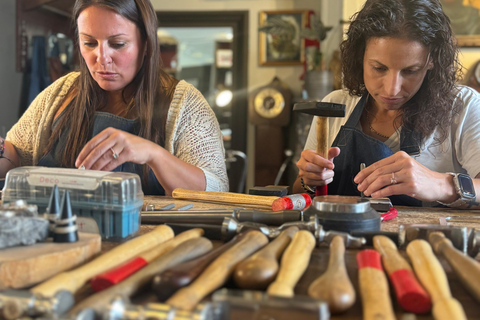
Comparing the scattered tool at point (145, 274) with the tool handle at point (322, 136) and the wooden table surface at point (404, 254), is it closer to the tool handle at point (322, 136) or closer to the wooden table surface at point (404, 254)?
the wooden table surface at point (404, 254)

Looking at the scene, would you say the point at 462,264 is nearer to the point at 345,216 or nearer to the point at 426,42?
the point at 345,216

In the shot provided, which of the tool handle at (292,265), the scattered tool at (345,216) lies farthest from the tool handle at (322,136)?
the tool handle at (292,265)

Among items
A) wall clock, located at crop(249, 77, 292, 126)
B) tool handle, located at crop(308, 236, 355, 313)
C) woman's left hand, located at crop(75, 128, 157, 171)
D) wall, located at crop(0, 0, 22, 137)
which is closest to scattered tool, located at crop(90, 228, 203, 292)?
tool handle, located at crop(308, 236, 355, 313)

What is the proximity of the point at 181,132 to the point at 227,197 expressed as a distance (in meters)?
0.64

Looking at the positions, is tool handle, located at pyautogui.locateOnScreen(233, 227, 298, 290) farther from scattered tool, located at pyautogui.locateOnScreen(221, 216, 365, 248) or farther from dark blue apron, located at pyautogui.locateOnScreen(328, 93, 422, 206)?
dark blue apron, located at pyautogui.locateOnScreen(328, 93, 422, 206)

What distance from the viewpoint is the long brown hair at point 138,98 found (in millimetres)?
2021

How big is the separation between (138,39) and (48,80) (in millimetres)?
2513

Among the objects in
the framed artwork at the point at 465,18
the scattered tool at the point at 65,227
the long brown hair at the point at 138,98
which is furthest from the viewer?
the framed artwork at the point at 465,18

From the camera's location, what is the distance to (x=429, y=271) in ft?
2.28

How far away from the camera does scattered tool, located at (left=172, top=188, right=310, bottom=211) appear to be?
1.31m

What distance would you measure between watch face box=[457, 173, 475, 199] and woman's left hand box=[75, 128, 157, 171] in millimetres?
1008

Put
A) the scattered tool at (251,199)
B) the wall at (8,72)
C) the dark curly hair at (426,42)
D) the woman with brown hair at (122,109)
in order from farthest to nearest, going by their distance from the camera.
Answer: the wall at (8,72) < the woman with brown hair at (122,109) < the dark curly hair at (426,42) < the scattered tool at (251,199)

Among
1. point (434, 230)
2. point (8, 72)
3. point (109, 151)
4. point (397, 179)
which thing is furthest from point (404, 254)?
point (8, 72)

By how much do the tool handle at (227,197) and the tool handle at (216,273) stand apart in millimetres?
549
